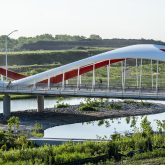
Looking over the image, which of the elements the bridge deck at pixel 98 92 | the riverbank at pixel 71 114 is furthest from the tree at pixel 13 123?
the bridge deck at pixel 98 92

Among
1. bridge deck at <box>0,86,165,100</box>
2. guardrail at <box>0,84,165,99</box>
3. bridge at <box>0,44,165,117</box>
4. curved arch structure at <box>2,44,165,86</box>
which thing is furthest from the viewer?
curved arch structure at <box>2,44,165,86</box>

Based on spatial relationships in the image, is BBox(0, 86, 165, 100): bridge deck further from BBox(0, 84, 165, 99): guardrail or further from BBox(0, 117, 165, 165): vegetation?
BBox(0, 117, 165, 165): vegetation

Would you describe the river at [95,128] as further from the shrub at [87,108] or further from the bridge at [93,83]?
the shrub at [87,108]

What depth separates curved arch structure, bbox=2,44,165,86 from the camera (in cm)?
5803

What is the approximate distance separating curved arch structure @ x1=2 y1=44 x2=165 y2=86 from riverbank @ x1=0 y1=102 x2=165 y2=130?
Answer: 3.45m

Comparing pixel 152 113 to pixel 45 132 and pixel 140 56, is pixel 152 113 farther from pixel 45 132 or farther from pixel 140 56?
pixel 45 132

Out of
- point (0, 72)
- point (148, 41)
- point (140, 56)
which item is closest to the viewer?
point (140, 56)

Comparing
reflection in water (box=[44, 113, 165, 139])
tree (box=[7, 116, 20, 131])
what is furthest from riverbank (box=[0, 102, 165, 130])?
tree (box=[7, 116, 20, 131])

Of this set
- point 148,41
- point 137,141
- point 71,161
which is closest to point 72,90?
point 137,141

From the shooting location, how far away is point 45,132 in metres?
53.3

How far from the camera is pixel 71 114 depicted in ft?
209

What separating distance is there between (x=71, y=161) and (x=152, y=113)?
104 ft

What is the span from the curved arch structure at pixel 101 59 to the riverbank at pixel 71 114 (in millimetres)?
3455

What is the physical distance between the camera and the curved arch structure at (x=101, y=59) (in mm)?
58031
